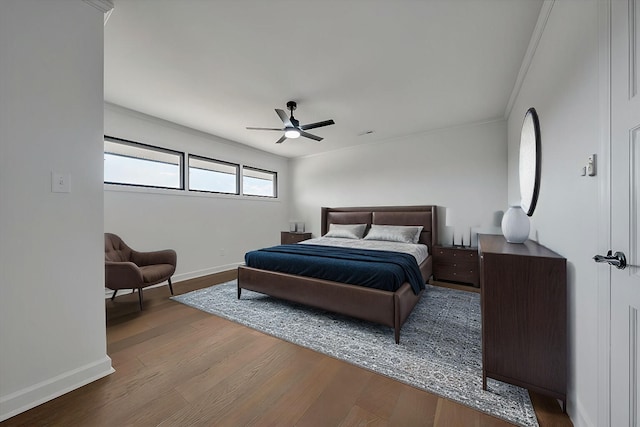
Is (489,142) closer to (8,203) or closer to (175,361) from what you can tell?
(175,361)

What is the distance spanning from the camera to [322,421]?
130 centimetres

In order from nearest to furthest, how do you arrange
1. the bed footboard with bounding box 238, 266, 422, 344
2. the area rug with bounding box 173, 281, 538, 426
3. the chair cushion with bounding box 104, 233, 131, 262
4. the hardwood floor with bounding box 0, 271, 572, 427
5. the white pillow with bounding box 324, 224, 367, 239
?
1. the hardwood floor with bounding box 0, 271, 572, 427
2. the area rug with bounding box 173, 281, 538, 426
3. the bed footboard with bounding box 238, 266, 422, 344
4. the chair cushion with bounding box 104, 233, 131, 262
5. the white pillow with bounding box 324, 224, 367, 239

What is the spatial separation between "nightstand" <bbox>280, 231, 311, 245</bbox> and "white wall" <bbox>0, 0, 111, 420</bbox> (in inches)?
154

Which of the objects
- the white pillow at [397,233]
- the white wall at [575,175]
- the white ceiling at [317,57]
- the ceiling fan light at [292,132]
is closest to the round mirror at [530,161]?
the white wall at [575,175]

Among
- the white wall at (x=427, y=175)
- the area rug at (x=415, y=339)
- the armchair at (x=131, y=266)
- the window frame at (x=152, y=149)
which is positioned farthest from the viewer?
the white wall at (x=427, y=175)

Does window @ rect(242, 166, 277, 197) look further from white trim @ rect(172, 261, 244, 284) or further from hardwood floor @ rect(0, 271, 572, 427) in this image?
hardwood floor @ rect(0, 271, 572, 427)

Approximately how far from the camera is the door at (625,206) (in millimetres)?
842

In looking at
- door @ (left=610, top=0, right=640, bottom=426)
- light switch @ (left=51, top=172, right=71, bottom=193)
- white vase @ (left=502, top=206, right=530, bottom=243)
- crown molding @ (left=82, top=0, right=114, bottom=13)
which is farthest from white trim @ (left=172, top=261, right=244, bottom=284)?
door @ (left=610, top=0, right=640, bottom=426)

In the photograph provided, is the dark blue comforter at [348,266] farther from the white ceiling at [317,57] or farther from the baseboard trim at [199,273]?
the white ceiling at [317,57]

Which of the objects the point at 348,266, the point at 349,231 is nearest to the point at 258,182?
the point at 349,231

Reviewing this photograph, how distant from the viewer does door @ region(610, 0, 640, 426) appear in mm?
842

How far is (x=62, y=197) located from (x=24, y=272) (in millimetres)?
477

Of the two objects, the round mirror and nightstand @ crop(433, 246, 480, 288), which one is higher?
the round mirror

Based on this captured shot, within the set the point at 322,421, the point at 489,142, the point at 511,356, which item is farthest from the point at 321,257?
the point at 489,142
